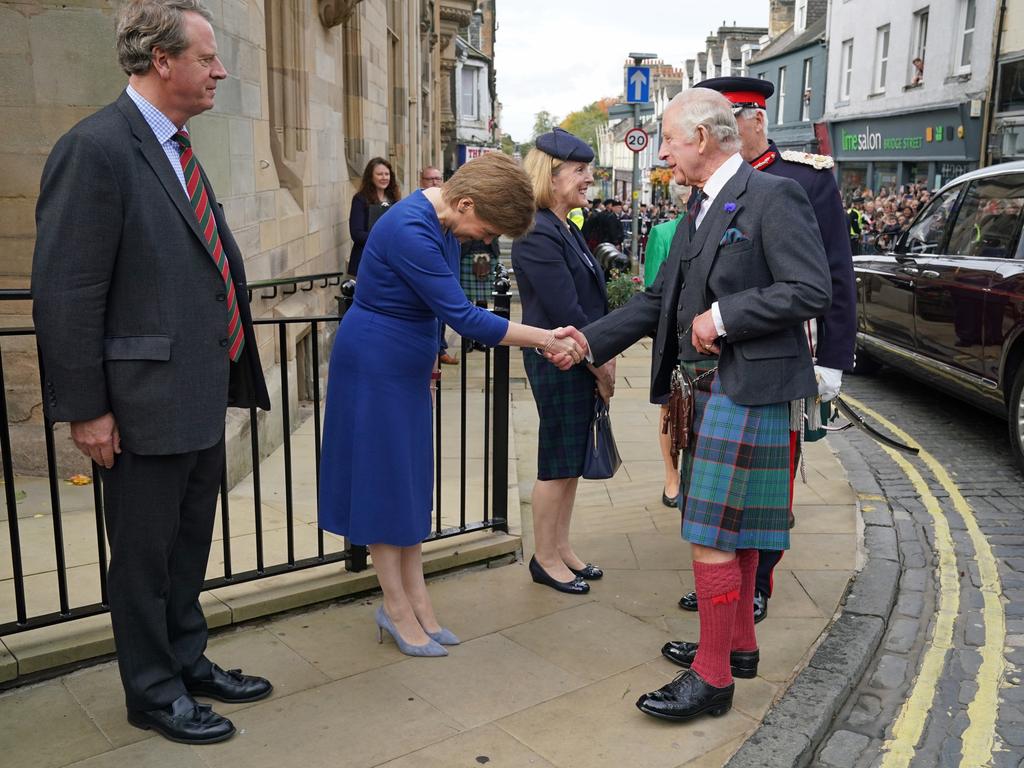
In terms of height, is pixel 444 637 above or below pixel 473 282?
below

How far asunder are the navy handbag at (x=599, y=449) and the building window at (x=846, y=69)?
91.1ft

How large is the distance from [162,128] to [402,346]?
107cm

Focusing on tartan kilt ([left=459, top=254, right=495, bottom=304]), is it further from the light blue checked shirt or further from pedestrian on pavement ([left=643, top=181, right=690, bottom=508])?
the light blue checked shirt

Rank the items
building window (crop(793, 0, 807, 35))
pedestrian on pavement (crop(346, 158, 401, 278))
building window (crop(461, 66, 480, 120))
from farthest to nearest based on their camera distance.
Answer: building window (crop(461, 66, 480, 120))
building window (crop(793, 0, 807, 35))
pedestrian on pavement (crop(346, 158, 401, 278))

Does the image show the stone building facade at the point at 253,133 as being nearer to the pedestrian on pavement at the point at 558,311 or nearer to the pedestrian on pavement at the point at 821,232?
the pedestrian on pavement at the point at 558,311

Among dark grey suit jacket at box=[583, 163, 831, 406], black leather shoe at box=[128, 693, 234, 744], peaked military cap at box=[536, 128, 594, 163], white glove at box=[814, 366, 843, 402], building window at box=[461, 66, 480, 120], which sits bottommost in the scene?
black leather shoe at box=[128, 693, 234, 744]

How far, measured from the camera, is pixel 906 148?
2508 cm

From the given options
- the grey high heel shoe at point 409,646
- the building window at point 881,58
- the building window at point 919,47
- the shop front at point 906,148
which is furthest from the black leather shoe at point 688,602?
the building window at point 881,58

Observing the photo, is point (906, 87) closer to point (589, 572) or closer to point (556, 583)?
point (589, 572)

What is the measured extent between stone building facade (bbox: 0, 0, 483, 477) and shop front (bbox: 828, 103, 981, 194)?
48.7 ft

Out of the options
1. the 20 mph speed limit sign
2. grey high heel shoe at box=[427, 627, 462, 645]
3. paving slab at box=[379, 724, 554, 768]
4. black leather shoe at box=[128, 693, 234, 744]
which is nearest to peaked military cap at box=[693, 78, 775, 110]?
grey high heel shoe at box=[427, 627, 462, 645]

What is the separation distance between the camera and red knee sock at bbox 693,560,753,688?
3229 mm

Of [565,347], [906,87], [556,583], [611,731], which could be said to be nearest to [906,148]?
[906,87]

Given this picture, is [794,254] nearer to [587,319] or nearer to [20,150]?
[587,319]
